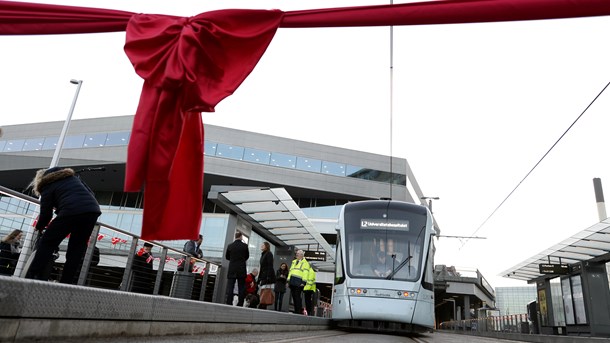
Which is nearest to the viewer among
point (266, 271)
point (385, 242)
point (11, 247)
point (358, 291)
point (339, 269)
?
point (11, 247)

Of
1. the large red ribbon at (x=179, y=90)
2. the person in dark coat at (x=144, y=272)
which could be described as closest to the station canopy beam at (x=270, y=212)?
the person in dark coat at (x=144, y=272)

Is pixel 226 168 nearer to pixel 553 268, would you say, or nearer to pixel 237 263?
pixel 553 268

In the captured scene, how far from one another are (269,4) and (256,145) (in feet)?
119

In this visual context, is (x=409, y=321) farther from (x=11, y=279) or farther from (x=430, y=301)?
(x=11, y=279)

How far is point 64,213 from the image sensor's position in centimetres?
459

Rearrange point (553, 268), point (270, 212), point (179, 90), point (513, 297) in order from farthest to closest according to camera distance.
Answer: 1. point (513, 297)
2. point (553, 268)
3. point (270, 212)
4. point (179, 90)

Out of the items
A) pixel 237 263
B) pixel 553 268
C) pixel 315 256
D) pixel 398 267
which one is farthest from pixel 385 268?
pixel 553 268

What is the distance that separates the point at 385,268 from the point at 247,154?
29587 millimetres

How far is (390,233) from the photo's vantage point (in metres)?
10.9

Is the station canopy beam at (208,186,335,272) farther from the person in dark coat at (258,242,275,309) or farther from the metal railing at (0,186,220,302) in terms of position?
the metal railing at (0,186,220,302)

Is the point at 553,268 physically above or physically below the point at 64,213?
above

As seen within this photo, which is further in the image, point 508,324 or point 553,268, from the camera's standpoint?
point 508,324

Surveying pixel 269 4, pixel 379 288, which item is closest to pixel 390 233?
pixel 379 288

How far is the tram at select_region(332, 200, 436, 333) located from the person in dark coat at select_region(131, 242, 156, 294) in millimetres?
4370
